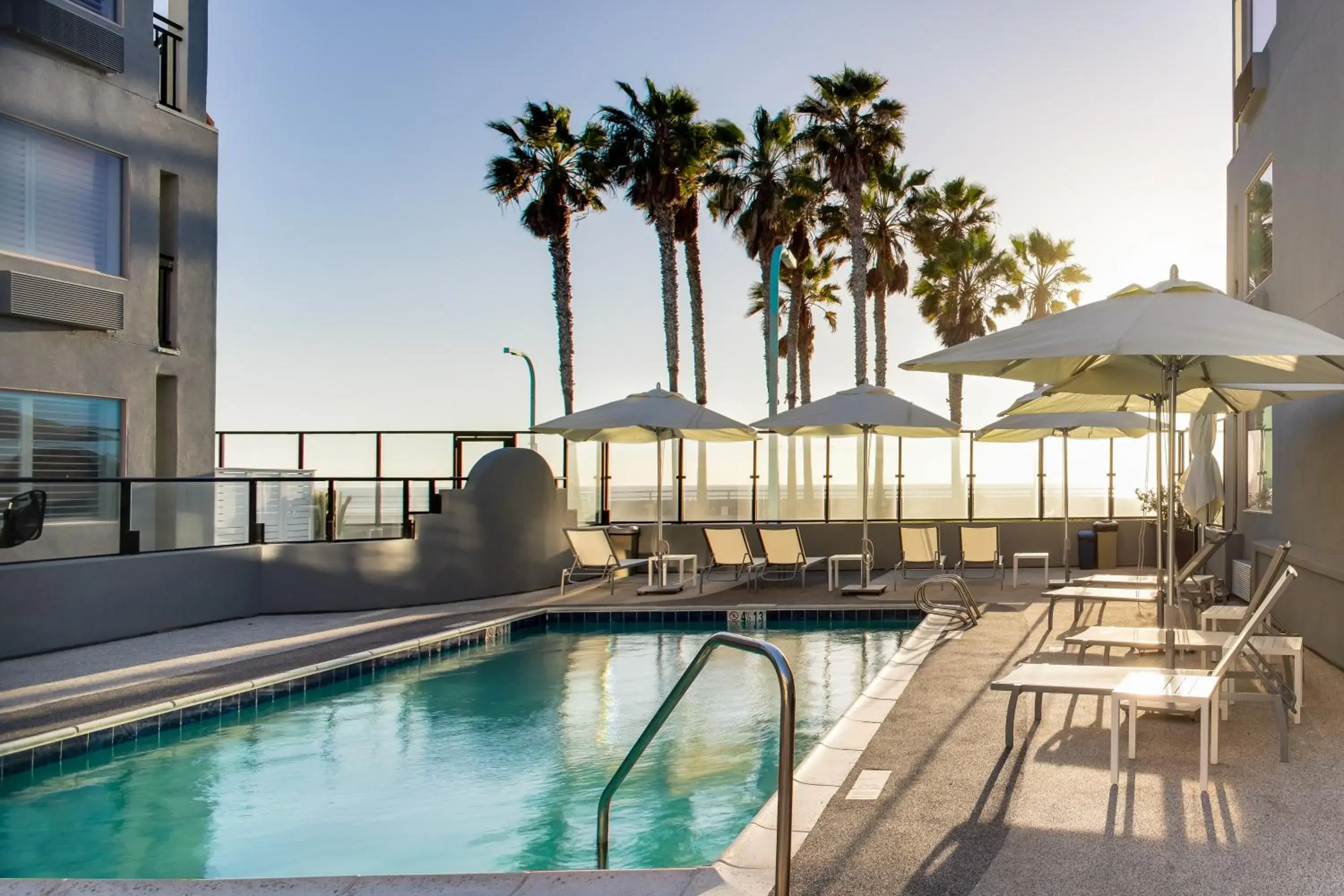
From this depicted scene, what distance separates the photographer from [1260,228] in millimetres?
12164

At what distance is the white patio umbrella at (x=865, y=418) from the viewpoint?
43.5 feet

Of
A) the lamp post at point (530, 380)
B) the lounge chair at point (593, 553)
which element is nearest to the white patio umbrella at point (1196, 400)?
the lounge chair at point (593, 553)

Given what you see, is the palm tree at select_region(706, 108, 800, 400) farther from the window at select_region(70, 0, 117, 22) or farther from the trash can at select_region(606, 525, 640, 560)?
the window at select_region(70, 0, 117, 22)

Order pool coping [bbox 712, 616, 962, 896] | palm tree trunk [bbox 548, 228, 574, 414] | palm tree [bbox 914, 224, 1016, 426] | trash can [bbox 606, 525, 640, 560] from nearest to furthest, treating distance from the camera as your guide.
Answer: pool coping [bbox 712, 616, 962, 896] < trash can [bbox 606, 525, 640, 560] < palm tree trunk [bbox 548, 228, 574, 414] < palm tree [bbox 914, 224, 1016, 426]

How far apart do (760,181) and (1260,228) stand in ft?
54.5

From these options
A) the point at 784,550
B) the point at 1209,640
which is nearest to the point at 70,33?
the point at 784,550

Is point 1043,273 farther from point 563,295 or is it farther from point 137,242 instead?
point 137,242

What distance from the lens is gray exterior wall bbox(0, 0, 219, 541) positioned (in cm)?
1170

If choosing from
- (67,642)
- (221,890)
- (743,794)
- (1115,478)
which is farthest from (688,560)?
(221,890)

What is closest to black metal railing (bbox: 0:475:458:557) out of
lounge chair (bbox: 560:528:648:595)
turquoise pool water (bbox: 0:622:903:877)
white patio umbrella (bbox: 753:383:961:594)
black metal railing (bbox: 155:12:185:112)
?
lounge chair (bbox: 560:528:648:595)

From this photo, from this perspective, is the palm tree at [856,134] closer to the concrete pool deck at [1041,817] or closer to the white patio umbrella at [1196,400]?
the white patio umbrella at [1196,400]

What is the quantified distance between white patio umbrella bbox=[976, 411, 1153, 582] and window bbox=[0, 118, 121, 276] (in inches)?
396

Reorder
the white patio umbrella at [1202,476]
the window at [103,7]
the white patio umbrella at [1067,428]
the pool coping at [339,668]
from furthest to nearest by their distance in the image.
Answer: the white patio umbrella at [1067,428], the window at [103,7], the white patio umbrella at [1202,476], the pool coping at [339,668]

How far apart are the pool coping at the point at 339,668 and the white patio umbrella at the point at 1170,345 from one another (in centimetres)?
489
